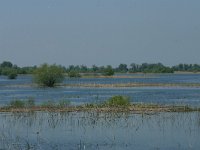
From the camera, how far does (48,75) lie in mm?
77812

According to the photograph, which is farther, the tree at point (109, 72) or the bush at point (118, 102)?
the tree at point (109, 72)

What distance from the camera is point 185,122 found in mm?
26891

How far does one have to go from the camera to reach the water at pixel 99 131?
65.9 ft

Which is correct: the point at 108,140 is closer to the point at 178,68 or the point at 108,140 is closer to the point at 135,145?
the point at 135,145

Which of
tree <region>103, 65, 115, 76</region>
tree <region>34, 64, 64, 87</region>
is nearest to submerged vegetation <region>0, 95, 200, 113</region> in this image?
tree <region>34, 64, 64, 87</region>

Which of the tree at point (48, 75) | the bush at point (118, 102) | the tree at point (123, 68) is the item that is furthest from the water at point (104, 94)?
the tree at point (123, 68)

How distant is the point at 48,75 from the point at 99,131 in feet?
179

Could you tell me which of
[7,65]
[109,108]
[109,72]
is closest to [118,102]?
[109,108]

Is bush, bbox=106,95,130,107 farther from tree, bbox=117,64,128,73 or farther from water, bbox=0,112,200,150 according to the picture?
tree, bbox=117,64,128,73

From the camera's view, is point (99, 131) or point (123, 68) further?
point (123, 68)

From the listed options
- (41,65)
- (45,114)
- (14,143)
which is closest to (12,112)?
(45,114)

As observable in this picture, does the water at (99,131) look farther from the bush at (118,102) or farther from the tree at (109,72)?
the tree at (109,72)

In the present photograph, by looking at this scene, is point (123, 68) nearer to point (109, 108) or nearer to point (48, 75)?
point (48, 75)

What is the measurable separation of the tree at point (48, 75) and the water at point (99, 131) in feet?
149
